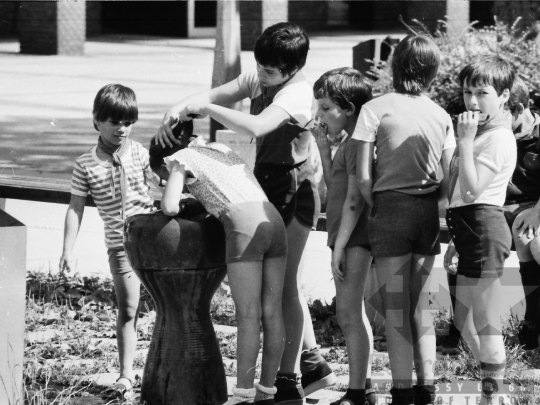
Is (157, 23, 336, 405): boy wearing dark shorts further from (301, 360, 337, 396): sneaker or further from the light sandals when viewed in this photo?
the light sandals

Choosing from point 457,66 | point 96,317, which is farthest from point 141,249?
point 457,66

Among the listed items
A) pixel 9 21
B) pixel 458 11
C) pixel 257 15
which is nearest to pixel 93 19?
pixel 9 21

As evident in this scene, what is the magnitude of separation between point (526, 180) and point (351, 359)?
1.64m

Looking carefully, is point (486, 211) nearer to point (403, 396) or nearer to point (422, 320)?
point (422, 320)

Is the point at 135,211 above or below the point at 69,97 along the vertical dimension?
above

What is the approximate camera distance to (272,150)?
398 centimetres

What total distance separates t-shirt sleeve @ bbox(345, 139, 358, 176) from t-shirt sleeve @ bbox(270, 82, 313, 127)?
22 centimetres

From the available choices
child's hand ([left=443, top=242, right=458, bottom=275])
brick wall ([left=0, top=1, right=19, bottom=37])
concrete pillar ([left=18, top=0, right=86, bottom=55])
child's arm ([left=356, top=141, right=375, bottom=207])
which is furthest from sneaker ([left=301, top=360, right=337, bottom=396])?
Answer: concrete pillar ([left=18, top=0, right=86, bottom=55])

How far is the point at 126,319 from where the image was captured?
14.0 ft

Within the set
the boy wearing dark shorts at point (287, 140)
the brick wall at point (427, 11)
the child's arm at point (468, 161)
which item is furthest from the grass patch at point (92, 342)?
the brick wall at point (427, 11)

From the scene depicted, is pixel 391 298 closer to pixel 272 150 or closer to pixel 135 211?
pixel 272 150

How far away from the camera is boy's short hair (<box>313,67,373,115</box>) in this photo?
3.84 m

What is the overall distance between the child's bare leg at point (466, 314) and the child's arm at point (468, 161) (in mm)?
404

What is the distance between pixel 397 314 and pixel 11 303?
1.59 metres
